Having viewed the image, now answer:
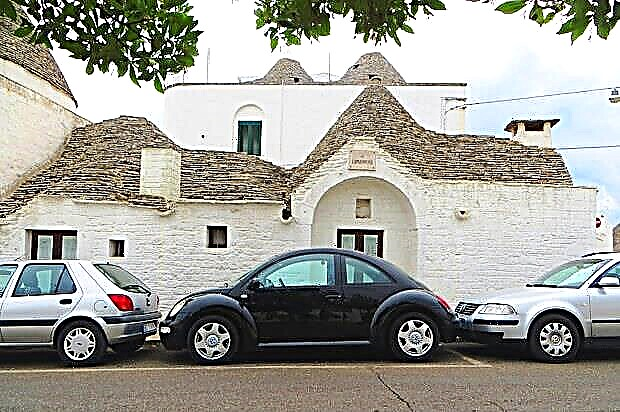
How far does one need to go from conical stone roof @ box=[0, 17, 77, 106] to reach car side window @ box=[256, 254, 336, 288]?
8.79 m

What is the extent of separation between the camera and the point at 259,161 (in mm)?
17625

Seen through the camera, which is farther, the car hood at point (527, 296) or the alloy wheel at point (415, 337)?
the car hood at point (527, 296)

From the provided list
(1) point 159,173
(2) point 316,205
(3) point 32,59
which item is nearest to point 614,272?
(2) point 316,205

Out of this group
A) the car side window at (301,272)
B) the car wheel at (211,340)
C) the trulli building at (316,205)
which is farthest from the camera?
the trulli building at (316,205)

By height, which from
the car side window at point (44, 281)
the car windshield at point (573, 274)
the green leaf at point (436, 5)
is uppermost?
the green leaf at point (436, 5)

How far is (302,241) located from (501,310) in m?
5.81

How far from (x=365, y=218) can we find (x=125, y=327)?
7.68 metres

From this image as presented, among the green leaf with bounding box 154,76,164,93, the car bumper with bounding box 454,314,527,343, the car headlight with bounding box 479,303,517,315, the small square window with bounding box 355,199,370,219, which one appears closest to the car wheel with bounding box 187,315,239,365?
the car bumper with bounding box 454,314,527,343

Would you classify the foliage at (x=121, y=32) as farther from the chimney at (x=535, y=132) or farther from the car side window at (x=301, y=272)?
the chimney at (x=535, y=132)

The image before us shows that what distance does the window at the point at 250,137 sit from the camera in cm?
2762

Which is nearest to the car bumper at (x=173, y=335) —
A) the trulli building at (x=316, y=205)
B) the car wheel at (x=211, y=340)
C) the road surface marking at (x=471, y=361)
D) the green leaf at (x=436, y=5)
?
the car wheel at (x=211, y=340)

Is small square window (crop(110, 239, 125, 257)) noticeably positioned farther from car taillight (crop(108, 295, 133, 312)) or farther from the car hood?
the car hood

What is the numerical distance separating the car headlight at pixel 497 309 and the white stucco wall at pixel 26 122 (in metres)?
10.8

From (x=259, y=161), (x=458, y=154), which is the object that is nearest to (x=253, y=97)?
(x=259, y=161)
